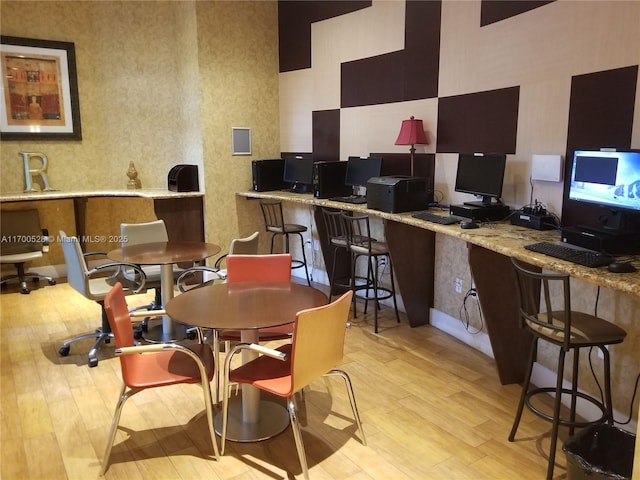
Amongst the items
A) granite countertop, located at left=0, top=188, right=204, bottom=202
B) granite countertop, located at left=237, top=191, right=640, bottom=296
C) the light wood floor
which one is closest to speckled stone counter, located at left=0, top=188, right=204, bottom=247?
granite countertop, located at left=0, top=188, right=204, bottom=202

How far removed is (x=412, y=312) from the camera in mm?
4305

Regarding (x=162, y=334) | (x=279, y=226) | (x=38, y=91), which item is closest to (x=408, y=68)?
(x=279, y=226)

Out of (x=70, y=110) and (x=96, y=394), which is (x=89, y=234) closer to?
(x=70, y=110)

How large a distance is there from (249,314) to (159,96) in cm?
470

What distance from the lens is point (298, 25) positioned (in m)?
5.77

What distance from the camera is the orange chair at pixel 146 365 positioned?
7.47ft

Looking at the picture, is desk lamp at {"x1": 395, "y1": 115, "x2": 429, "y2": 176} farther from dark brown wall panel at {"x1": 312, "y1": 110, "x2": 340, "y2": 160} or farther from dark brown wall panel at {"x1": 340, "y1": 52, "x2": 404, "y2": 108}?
dark brown wall panel at {"x1": 312, "y1": 110, "x2": 340, "y2": 160}

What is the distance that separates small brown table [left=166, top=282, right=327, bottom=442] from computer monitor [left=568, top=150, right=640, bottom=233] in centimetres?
154

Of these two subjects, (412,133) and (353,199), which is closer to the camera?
(412,133)

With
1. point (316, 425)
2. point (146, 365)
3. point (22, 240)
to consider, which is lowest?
point (316, 425)

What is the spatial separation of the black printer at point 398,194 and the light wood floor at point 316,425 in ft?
3.66

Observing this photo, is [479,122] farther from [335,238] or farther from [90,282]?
[90,282]

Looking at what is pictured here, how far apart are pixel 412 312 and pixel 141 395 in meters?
2.28

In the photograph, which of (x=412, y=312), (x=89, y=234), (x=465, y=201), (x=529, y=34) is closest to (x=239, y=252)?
(x=412, y=312)
